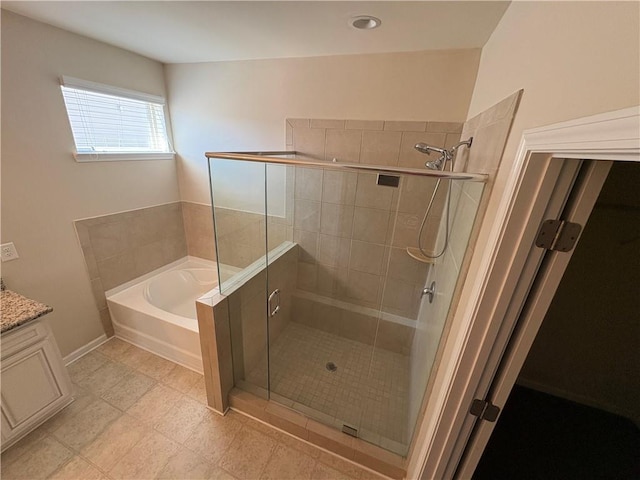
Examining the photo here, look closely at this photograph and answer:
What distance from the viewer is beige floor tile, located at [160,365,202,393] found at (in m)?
1.98

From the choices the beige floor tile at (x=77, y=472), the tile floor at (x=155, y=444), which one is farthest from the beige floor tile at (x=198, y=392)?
the beige floor tile at (x=77, y=472)

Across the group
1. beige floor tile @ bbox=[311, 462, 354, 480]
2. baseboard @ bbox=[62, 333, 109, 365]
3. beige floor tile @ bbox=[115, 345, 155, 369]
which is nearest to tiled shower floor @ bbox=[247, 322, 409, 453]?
beige floor tile @ bbox=[311, 462, 354, 480]

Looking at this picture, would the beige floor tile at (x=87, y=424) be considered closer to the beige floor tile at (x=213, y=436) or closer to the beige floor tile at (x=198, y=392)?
the beige floor tile at (x=198, y=392)

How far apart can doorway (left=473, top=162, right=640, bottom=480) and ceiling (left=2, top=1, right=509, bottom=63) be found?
1269 mm

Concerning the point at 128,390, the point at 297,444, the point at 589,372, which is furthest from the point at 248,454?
the point at 589,372

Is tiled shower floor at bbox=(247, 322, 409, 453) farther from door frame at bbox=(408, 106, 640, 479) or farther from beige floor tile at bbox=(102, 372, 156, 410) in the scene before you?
beige floor tile at bbox=(102, 372, 156, 410)

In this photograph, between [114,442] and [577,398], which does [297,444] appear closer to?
Result: [114,442]

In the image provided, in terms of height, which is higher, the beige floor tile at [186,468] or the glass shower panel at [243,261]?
the glass shower panel at [243,261]

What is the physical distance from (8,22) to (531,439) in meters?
4.15

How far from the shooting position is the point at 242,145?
2484 millimetres

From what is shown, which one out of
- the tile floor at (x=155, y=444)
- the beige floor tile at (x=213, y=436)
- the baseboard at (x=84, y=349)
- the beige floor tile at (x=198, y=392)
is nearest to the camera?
the tile floor at (x=155, y=444)

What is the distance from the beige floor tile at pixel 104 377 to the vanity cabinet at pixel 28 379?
248mm

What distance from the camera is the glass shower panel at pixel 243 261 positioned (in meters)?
1.81

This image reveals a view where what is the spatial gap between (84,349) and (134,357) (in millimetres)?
439
